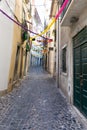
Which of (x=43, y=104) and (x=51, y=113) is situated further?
(x=43, y=104)

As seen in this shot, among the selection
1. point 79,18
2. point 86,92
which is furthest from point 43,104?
point 79,18

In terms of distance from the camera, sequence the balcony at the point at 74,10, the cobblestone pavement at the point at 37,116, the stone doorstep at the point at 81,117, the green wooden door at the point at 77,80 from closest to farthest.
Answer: the cobblestone pavement at the point at 37,116, the stone doorstep at the point at 81,117, the balcony at the point at 74,10, the green wooden door at the point at 77,80

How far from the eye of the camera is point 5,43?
804 cm

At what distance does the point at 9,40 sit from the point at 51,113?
4276 mm

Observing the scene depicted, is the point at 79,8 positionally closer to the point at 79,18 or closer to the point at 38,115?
the point at 79,18

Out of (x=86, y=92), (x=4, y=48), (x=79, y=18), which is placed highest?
(x=79, y=18)

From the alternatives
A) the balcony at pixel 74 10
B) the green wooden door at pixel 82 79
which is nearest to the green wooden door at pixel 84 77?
the green wooden door at pixel 82 79

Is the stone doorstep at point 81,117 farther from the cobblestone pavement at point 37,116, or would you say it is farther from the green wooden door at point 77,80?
the green wooden door at point 77,80

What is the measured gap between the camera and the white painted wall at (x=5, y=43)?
25.1ft

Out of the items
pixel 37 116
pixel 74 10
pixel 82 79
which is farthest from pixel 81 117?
pixel 74 10

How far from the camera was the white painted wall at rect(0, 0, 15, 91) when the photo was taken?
765 cm

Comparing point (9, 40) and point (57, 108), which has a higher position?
point (9, 40)

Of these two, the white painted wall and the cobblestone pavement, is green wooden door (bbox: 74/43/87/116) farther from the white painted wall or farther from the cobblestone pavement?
the white painted wall

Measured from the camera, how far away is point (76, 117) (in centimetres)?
523
